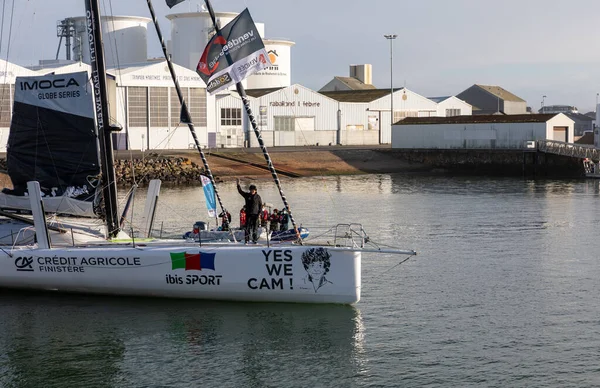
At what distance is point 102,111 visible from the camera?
23.2 metres

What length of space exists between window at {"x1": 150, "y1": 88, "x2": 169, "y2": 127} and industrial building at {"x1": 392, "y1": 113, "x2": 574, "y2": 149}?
23.9m

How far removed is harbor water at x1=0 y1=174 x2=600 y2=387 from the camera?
1662cm

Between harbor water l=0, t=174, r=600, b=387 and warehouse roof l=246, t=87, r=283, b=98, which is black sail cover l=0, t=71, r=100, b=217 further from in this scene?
warehouse roof l=246, t=87, r=283, b=98

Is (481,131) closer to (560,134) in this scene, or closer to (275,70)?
(560,134)

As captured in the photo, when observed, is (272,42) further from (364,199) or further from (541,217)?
(541,217)

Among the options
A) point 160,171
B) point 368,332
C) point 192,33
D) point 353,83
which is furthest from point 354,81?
point 368,332

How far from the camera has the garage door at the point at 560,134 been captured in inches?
3070

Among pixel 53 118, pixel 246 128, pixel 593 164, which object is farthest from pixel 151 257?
pixel 246 128

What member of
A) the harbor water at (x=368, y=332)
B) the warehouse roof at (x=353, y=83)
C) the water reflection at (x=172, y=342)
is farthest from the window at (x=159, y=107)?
the water reflection at (x=172, y=342)

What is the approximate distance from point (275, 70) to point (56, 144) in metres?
79.8

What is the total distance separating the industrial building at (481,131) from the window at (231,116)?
15.9 meters

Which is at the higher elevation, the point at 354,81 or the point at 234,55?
the point at 354,81

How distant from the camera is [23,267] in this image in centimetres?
2242

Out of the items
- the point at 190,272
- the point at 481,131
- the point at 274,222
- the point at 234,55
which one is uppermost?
the point at 234,55
